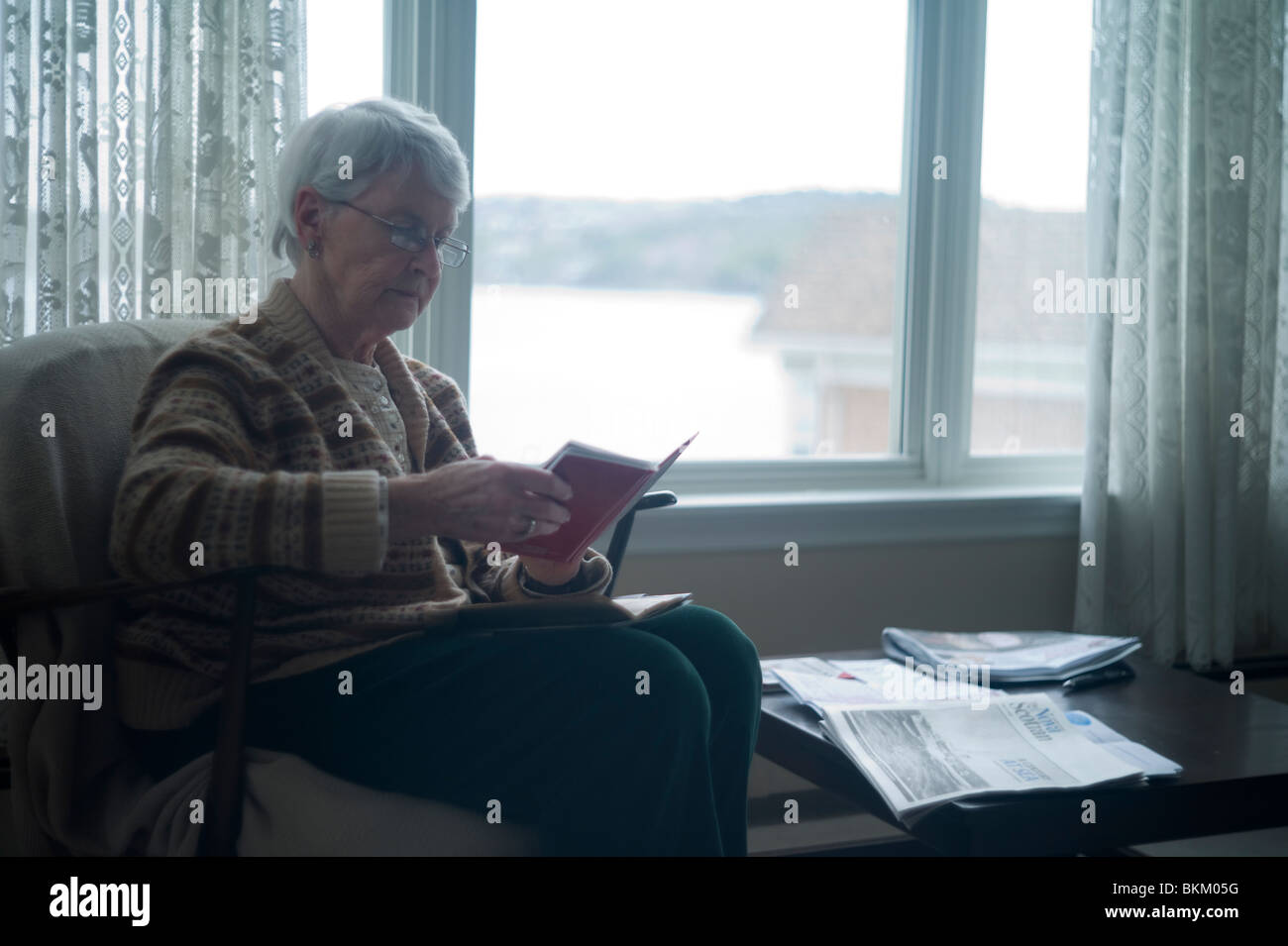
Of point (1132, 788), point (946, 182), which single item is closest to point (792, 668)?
point (1132, 788)

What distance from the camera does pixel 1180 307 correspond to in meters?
2.30

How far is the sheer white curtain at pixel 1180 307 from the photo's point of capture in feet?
7.39

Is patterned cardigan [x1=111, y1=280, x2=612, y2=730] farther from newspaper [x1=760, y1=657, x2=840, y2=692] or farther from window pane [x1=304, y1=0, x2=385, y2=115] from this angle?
window pane [x1=304, y1=0, x2=385, y2=115]

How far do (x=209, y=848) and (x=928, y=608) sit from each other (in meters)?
1.56

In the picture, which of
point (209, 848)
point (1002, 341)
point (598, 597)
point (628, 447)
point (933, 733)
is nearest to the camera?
point (209, 848)

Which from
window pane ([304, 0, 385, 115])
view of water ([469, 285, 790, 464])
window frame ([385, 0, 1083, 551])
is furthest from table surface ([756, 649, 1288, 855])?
window pane ([304, 0, 385, 115])

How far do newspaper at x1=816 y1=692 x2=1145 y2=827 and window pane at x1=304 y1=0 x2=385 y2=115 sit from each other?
126cm

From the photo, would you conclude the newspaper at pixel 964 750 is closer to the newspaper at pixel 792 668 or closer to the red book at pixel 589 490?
the newspaper at pixel 792 668

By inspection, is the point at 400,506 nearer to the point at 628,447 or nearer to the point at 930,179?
the point at 628,447

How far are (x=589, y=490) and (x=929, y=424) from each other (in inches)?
53.3

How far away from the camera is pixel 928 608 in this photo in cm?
235

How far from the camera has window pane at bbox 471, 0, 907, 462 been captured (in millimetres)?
2146

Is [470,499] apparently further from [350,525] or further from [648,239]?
[648,239]
